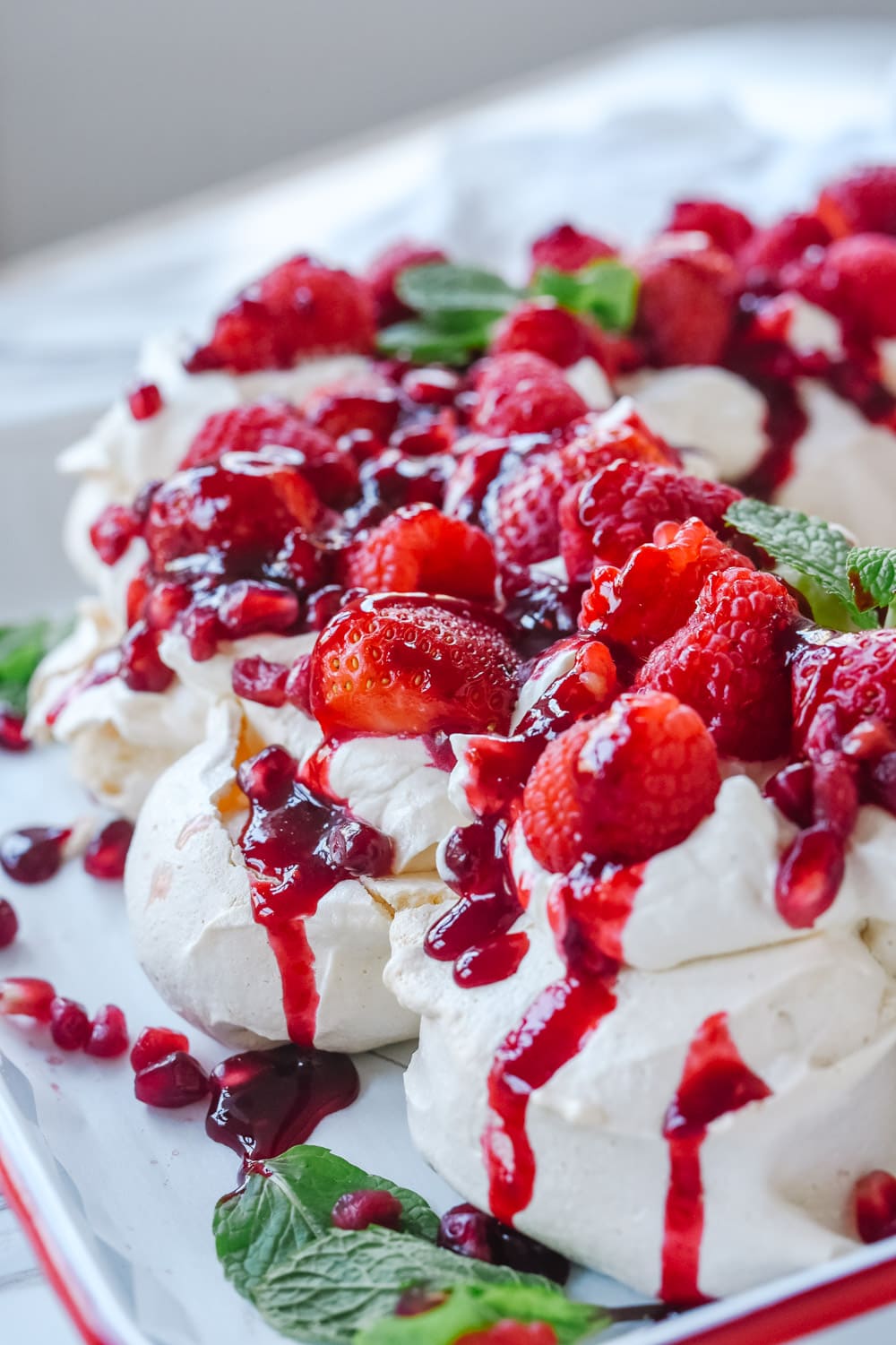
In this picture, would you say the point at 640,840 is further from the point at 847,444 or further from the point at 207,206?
the point at 207,206

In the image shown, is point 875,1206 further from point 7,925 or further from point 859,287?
point 859,287

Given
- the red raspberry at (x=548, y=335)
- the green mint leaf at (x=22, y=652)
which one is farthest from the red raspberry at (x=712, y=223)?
the green mint leaf at (x=22, y=652)

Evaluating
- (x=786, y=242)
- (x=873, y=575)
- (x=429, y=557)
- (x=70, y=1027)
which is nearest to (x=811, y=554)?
(x=873, y=575)

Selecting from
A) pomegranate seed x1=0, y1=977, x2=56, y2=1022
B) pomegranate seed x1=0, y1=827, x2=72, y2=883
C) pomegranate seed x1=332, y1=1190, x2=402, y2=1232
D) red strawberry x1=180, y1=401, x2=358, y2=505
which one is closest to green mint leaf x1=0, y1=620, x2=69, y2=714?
pomegranate seed x1=0, y1=827, x2=72, y2=883

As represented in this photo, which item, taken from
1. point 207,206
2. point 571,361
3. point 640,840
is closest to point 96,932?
point 640,840

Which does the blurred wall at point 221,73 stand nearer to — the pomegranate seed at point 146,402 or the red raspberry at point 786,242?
the red raspberry at point 786,242

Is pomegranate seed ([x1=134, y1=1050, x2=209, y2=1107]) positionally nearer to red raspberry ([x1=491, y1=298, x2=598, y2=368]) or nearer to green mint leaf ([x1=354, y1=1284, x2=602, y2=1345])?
green mint leaf ([x1=354, y1=1284, x2=602, y2=1345])
